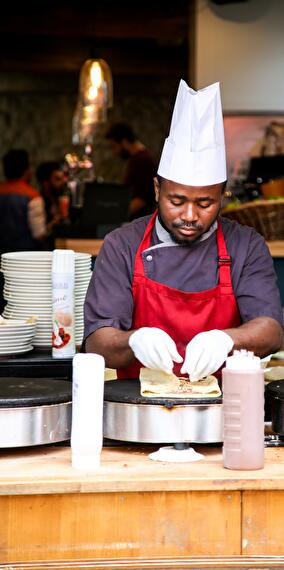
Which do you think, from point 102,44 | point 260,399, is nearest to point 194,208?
point 260,399

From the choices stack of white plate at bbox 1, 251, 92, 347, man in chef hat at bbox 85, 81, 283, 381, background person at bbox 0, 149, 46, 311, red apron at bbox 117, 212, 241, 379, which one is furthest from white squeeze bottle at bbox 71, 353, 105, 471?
background person at bbox 0, 149, 46, 311

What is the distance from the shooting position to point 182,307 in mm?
2535

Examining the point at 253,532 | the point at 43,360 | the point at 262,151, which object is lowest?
the point at 253,532

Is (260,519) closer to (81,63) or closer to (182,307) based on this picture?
(182,307)

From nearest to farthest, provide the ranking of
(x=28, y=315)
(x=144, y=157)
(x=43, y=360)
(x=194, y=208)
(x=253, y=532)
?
1. (x=253, y=532)
2. (x=194, y=208)
3. (x=43, y=360)
4. (x=28, y=315)
5. (x=144, y=157)

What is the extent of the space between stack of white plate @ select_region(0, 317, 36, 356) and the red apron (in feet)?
1.11

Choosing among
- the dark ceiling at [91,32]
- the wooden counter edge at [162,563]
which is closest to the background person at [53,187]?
the dark ceiling at [91,32]

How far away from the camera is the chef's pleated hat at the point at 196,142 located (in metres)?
2.45

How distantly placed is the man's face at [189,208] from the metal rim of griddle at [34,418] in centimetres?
63

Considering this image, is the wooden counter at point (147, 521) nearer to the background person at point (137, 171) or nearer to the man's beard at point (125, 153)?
the background person at point (137, 171)

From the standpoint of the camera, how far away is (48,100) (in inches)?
529

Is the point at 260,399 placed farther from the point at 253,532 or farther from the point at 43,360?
the point at 43,360

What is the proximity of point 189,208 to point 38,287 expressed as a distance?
0.62m

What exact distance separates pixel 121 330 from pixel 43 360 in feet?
0.86
